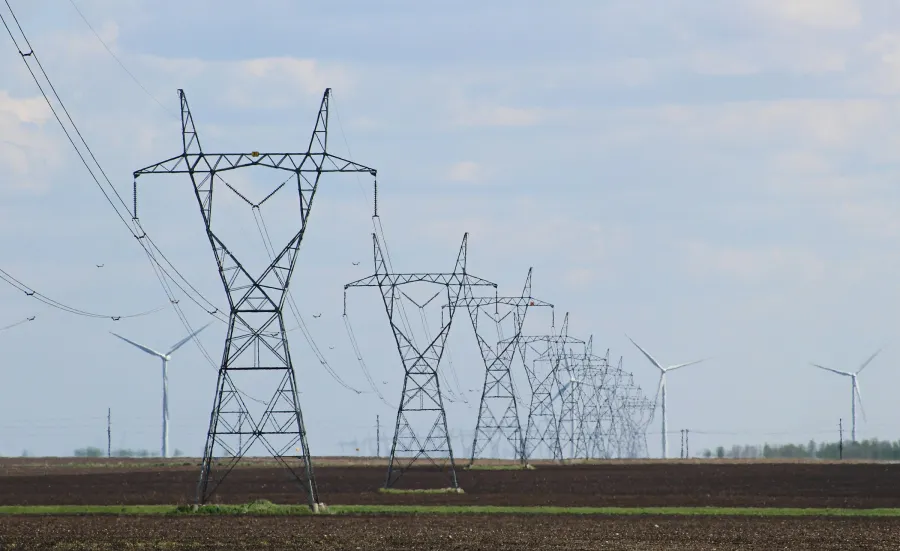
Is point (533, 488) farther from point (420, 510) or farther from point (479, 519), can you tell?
point (479, 519)

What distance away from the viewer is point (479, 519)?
64938mm

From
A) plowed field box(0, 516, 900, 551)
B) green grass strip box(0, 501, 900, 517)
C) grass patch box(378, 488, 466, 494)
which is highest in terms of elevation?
grass patch box(378, 488, 466, 494)

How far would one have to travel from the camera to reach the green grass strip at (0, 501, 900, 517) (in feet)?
221

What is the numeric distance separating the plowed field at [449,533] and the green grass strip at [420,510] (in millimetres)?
3842

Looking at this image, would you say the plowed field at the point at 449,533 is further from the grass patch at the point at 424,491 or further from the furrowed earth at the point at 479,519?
the grass patch at the point at 424,491

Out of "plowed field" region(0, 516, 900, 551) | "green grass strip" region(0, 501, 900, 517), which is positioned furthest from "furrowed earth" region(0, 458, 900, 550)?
"green grass strip" region(0, 501, 900, 517)

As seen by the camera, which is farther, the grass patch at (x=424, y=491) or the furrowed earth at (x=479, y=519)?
the grass patch at (x=424, y=491)

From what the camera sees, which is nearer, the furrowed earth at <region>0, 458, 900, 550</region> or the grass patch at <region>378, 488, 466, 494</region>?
the furrowed earth at <region>0, 458, 900, 550</region>

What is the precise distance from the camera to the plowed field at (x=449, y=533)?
48906mm

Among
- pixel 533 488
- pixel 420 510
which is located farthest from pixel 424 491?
pixel 420 510

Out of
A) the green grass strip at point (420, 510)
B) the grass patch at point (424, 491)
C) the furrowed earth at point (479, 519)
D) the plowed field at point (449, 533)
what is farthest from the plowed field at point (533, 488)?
the plowed field at point (449, 533)

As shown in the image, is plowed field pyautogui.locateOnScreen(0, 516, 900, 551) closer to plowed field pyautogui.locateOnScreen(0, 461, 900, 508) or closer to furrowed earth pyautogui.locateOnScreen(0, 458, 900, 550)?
furrowed earth pyautogui.locateOnScreen(0, 458, 900, 550)

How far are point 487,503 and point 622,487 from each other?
2329cm

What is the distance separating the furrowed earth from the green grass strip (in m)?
2.61
